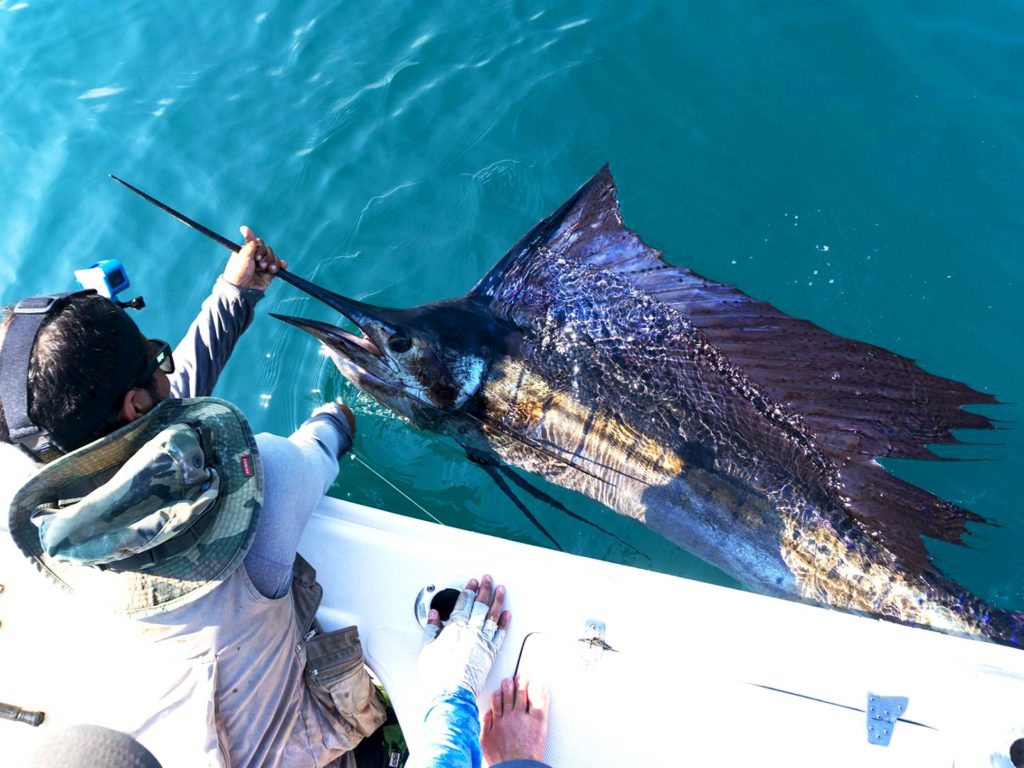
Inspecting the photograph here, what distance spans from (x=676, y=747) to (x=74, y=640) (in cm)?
169

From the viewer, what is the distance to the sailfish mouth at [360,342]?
113 inches

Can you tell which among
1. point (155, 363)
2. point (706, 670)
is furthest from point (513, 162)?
point (706, 670)

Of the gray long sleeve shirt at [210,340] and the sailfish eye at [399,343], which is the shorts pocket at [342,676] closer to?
the gray long sleeve shirt at [210,340]

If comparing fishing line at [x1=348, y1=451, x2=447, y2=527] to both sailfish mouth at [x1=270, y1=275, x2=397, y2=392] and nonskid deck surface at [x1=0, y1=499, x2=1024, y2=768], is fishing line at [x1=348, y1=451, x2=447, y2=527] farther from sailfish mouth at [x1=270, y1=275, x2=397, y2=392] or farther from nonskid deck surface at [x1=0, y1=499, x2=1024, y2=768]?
nonskid deck surface at [x1=0, y1=499, x2=1024, y2=768]

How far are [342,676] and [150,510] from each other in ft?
2.73

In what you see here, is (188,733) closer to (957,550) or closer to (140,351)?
(140,351)

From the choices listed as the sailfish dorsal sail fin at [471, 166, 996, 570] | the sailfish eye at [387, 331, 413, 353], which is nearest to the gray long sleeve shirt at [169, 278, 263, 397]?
the sailfish eye at [387, 331, 413, 353]

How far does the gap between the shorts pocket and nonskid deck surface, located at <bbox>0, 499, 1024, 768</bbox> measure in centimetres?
12

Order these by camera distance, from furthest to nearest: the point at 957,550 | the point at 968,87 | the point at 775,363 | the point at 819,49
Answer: the point at 819,49 < the point at 968,87 < the point at 957,550 < the point at 775,363

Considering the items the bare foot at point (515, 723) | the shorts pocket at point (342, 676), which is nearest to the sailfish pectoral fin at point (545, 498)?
the bare foot at point (515, 723)

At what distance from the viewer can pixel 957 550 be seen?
3.30 meters

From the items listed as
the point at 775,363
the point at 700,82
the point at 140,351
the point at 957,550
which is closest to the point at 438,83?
the point at 700,82

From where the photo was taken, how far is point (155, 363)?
1.75 meters

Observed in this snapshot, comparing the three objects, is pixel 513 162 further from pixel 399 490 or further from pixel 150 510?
pixel 150 510
